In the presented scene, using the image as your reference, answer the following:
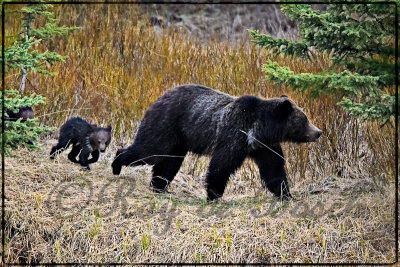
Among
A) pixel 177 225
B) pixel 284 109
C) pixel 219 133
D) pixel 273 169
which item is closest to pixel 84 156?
pixel 219 133

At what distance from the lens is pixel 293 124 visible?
6.96 m

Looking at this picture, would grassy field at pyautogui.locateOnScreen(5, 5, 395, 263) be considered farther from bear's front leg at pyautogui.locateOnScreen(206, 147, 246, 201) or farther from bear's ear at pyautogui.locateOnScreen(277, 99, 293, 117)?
bear's ear at pyautogui.locateOnScreen(277, 99, 293, 117)

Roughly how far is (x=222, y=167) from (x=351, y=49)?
206cm

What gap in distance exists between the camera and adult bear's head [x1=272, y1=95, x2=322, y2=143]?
22.7 feet

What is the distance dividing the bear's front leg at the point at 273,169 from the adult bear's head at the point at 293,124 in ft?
0.88

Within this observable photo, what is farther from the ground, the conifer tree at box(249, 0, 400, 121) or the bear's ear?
the conifer tree at box(249, 0, 400, 121)

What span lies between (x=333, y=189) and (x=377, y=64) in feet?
5.94

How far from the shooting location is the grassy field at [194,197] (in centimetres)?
584

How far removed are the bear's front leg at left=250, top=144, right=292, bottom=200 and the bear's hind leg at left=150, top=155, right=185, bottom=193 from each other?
1045 millimetres

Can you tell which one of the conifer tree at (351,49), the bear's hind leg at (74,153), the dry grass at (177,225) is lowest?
the dry grass at (177,225)

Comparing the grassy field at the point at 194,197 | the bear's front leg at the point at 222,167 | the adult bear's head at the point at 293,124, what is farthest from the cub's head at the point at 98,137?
the adult bear's head at the point at 293,124

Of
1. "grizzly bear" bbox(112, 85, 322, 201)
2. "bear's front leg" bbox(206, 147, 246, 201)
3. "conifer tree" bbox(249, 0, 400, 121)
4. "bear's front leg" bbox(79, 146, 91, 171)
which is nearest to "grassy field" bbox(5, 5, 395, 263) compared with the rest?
"bear's front leg" bbox(79, 146, 91, 171)

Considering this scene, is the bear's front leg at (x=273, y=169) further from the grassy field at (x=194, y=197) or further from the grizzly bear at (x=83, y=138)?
the grizzly bear at (x=83, y=138)

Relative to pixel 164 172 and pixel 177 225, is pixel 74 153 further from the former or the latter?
pixel 177 225
